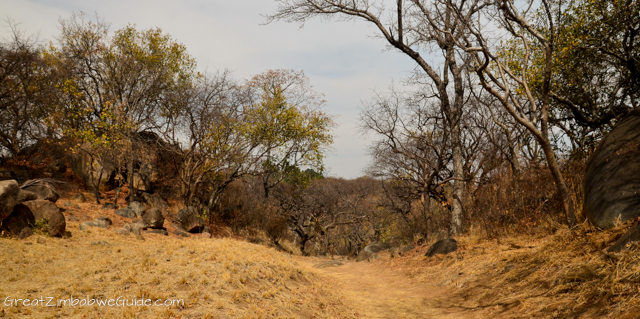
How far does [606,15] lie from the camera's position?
9.02m

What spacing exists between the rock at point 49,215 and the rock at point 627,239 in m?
12.4

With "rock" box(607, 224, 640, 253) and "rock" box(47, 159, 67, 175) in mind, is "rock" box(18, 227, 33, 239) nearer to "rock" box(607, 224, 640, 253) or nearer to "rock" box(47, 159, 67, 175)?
"rock" box(47, 159, 67, 175)

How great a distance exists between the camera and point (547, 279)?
16.7ft

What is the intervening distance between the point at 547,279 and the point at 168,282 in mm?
5821

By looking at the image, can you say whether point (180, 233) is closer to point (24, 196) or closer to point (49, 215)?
point (49, 215)

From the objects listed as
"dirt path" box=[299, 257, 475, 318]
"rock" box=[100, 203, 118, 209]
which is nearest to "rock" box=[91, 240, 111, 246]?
"rock" box=[100, 203, 118, 209]

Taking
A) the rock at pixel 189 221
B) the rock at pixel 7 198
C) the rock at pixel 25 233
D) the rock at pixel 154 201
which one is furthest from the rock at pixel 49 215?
the rock at pixel 154 201

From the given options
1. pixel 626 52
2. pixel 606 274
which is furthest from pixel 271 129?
pixel 606 274

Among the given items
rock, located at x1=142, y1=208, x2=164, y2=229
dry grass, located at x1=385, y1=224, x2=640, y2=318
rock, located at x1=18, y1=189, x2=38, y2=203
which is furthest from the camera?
rock, located at x1=142, y1=208, x2=164, y2=229

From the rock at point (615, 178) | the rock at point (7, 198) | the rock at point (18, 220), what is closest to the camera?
the rock at point (615, 178)

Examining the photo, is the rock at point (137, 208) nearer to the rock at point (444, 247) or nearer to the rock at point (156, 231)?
the rock at point (156, 231)

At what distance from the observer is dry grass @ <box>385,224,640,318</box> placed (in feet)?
12.7

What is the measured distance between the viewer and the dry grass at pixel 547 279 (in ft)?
12.7

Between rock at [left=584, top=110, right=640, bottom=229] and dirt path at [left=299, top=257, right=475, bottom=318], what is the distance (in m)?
2.78
